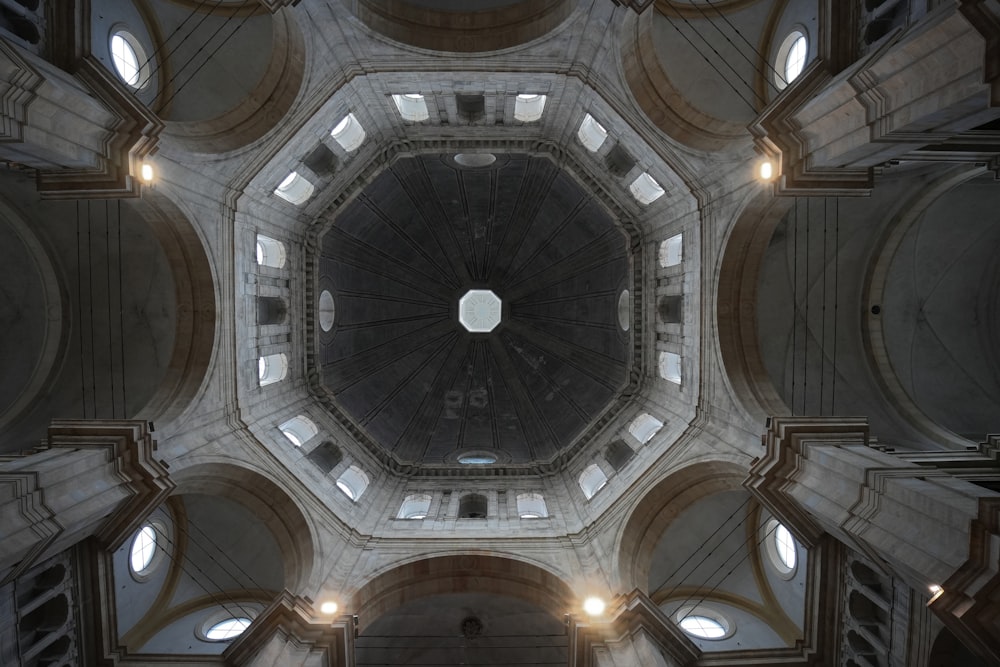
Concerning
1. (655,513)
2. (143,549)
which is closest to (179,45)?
(143,549)

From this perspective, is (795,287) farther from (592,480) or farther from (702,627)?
(702,627)

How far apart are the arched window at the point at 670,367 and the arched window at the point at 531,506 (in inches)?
260

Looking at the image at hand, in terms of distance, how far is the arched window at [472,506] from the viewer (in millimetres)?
22688

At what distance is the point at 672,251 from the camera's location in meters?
21.1

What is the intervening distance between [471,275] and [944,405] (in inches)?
877

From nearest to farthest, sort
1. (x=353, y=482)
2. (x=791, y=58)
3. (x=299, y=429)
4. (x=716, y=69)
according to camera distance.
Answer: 1. (x=791, y=58)
2. (x=716, y=69)
3. (x=299, y=429)
4. (x=353, y=482)

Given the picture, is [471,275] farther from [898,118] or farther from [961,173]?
[898,118]

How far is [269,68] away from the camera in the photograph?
1644cm

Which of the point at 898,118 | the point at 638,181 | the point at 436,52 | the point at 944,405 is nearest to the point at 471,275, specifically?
the point at 638,181

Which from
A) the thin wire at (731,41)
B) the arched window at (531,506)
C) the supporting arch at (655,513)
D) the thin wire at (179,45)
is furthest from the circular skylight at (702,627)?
the thin wire at (179,45)

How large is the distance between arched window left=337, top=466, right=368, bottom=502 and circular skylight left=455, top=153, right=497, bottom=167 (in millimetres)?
13778

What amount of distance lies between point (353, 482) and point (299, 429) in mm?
2889

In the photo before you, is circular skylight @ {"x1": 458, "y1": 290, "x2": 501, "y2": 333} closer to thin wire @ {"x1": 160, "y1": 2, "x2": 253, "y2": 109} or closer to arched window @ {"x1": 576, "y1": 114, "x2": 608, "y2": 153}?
arched window @ {"x1": 576, "y1": 114, "x2": 608, "y2": 153}

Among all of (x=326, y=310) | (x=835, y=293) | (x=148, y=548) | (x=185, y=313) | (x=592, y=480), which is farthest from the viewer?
(x=326, y=310)
